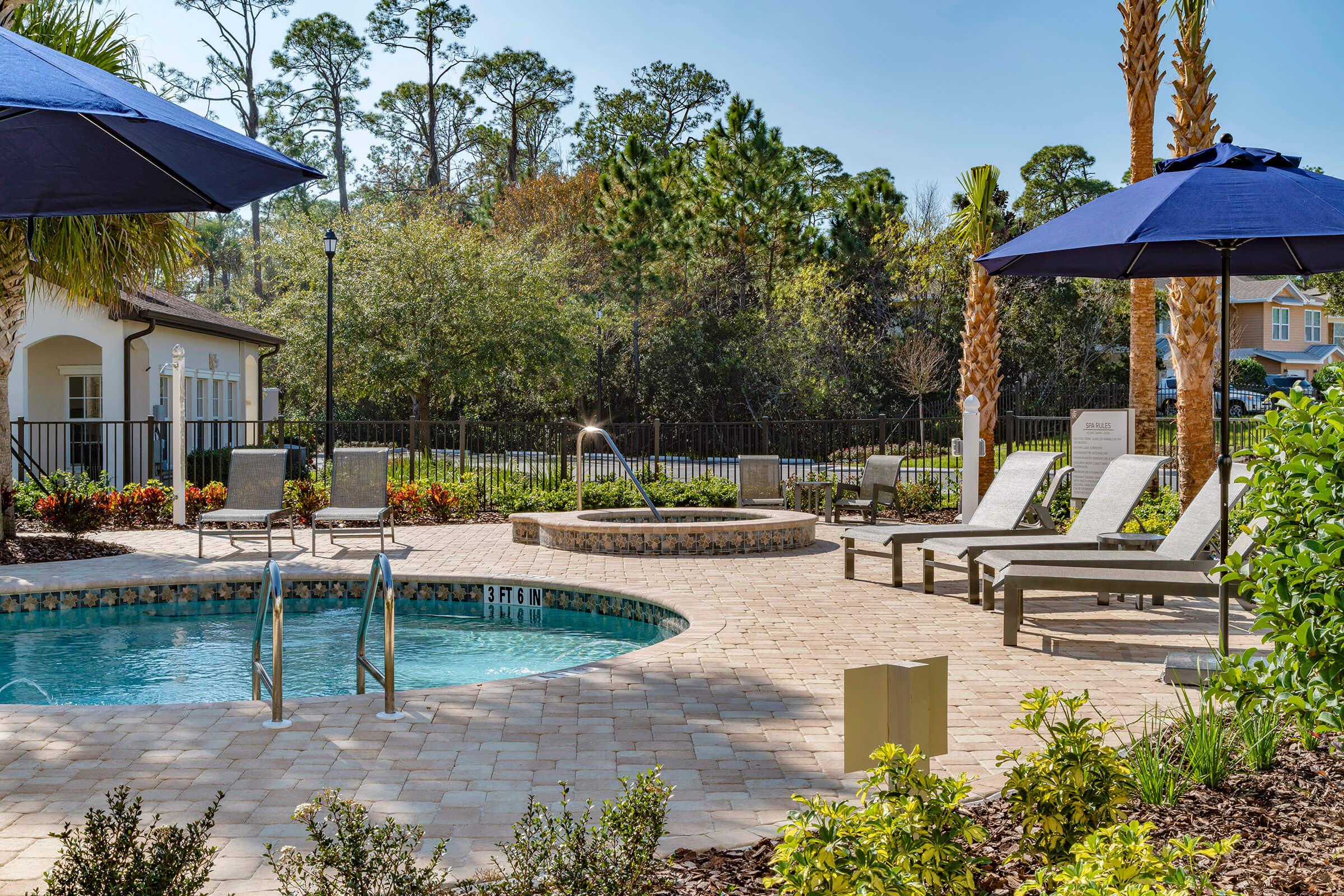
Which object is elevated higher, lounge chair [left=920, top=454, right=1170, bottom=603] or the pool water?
lounge chair [left=920, top=454, right=1170, bottom=603]

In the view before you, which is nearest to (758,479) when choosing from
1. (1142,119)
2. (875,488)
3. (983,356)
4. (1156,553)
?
(875,488)

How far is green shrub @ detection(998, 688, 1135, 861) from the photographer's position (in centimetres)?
289

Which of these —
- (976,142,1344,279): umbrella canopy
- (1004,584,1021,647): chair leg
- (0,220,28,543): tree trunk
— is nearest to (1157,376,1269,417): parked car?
(976,142,1344,279): umbrella canopy

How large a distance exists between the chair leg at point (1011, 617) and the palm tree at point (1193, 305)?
19.8 feet

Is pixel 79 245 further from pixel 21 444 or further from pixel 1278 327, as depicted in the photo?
pixel 1278 327

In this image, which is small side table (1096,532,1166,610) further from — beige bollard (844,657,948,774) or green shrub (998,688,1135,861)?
beige bollard (844,657,948,774)

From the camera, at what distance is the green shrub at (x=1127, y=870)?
204 cm

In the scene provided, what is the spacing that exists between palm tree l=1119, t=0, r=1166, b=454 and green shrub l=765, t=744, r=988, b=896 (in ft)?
37.4

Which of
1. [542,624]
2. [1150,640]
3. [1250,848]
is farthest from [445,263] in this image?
[1250,848]

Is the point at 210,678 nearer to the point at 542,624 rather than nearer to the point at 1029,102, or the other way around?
the point at 542,624

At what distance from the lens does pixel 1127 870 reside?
211 cm

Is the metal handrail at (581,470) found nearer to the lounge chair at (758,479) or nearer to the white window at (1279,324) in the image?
the lounge chair at (758,479)

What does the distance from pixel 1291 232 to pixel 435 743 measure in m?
4.50

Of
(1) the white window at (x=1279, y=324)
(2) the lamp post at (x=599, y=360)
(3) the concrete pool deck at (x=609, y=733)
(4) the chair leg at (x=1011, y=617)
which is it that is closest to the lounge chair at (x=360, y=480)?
(3) the concrete pool deck at (x=609, y=733)
